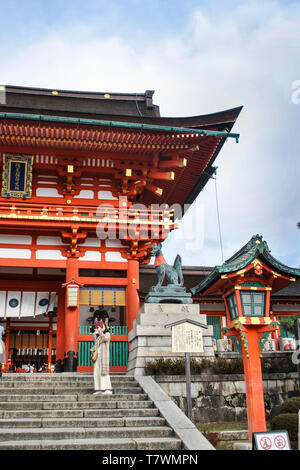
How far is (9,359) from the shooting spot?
21688mm

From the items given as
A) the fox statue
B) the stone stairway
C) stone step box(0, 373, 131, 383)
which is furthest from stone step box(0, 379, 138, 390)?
the fox statue

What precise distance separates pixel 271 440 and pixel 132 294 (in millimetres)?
10631

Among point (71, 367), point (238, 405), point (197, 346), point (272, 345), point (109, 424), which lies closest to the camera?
point (109, 424)

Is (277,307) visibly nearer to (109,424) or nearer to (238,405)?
(238,405)

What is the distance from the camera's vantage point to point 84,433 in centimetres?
847

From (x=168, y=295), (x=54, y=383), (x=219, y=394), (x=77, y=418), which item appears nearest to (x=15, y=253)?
(x=168, y=295)

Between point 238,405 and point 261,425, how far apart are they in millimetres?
2769

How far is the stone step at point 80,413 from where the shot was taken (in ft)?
31.0

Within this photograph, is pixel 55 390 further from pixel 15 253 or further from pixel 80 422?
pixel 15 253

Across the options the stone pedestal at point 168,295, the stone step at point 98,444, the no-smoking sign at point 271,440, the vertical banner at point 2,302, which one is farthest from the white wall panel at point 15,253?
the no-smoking sign at point 271,440

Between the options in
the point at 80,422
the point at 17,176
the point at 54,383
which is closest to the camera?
the point at 80,422

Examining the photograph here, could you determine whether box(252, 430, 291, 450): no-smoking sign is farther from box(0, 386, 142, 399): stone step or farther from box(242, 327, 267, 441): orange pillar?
box(0, 386, 142, 399): stone step

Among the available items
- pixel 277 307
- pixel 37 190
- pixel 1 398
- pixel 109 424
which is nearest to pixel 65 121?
pixel 37 190

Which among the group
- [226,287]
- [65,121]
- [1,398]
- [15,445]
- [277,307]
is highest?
[65,121]
